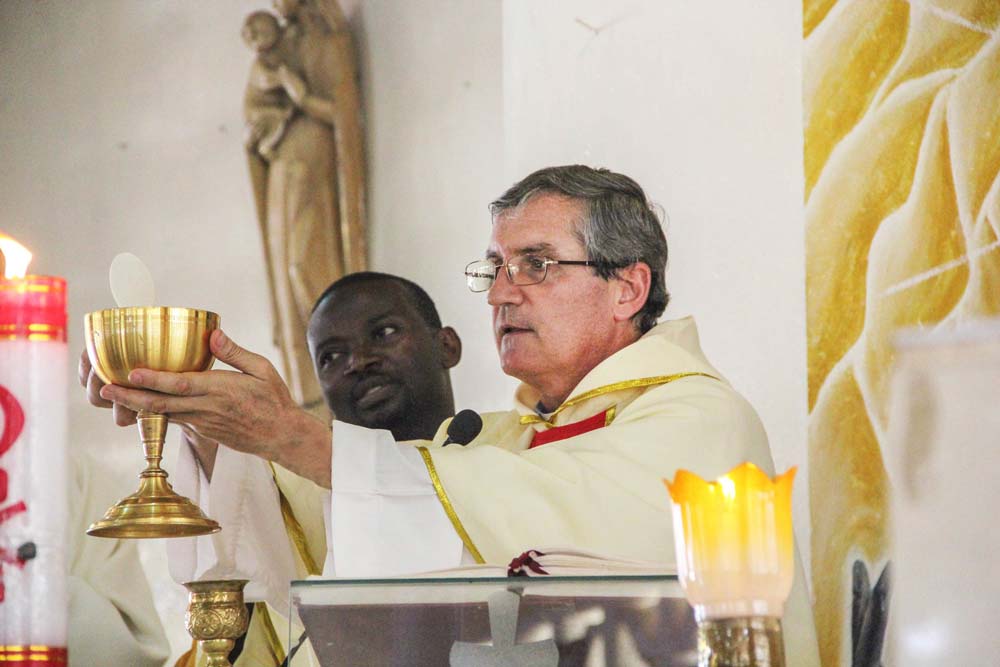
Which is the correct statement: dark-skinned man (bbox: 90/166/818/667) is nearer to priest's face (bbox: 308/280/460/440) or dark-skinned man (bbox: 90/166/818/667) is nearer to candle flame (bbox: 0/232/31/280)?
candle flame (bbox: 0/232/31/280)

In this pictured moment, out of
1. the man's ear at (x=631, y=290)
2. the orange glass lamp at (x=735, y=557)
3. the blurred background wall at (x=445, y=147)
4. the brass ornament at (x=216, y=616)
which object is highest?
the blurred background wall at (x=445, y=147)

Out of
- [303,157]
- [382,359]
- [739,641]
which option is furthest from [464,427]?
[303,157]

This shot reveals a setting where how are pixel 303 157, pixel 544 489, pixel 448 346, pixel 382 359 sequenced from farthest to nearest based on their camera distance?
pixel 303 157 < pixel 448 346 < pixel 382 359 < pixel 544 489

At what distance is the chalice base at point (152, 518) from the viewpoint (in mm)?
2373

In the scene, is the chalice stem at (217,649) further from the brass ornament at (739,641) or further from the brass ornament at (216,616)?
the brass ornament at (739,641)

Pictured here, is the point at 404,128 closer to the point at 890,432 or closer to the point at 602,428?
the point at 602,428

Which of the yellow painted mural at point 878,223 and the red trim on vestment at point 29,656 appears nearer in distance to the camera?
the red trim on vestment at point 29,656

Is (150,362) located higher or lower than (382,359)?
lower

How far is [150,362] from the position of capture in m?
2.43

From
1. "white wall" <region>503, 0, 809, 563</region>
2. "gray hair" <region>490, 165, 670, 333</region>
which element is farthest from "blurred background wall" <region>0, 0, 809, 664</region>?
"gray hair" <region>490, 165, 670, 333</region>

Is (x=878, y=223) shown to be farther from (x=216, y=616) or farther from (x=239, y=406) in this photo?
(x=216, y=616)

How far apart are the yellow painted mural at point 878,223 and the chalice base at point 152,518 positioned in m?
1.97

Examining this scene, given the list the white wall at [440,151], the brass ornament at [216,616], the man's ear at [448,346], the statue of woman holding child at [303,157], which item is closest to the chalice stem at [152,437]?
the brass ornament at [216,616]

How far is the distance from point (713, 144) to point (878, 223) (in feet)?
2.04
